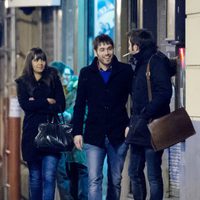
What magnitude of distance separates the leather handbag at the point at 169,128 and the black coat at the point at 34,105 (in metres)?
1.37

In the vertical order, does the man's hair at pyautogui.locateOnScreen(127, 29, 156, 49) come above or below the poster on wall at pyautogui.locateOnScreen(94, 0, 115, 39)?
below

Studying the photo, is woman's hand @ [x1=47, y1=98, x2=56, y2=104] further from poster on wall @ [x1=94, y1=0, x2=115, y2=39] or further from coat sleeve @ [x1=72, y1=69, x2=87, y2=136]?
poster on wall @ [x1=94, y1=0, x2=115, y2=39]

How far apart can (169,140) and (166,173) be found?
174cm

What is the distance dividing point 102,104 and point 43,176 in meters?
1.26

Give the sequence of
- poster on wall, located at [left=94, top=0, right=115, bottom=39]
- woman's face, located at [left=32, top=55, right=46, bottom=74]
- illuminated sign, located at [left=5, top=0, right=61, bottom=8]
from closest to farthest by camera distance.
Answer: woman's face, located at [left=32, top=55, right=46, bottom=74] < poster on wall, located at [left=94, top=0, right=115, bottom=39] < illuminated sign, located at [left=5, top=0, right=61, bottom=8]

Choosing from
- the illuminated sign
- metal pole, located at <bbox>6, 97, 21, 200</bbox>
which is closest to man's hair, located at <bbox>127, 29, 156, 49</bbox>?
metal pole, located at <bbox>6, 97, 21, 200</bbox>

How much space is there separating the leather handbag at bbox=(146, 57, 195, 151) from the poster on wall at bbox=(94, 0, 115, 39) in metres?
3.03

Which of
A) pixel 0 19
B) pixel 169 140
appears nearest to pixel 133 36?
pixel 169 140

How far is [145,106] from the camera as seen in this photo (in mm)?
7180

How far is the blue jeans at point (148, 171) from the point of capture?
7.25 m

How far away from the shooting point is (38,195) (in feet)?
27.3

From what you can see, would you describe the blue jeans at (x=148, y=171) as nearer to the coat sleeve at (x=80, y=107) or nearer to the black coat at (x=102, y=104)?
the black coat at (x=102, y=104)

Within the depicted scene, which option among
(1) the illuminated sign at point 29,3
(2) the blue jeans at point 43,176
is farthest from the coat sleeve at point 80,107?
(1) the illuminated sign at point 29,3

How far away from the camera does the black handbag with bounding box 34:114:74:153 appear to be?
796 cm
